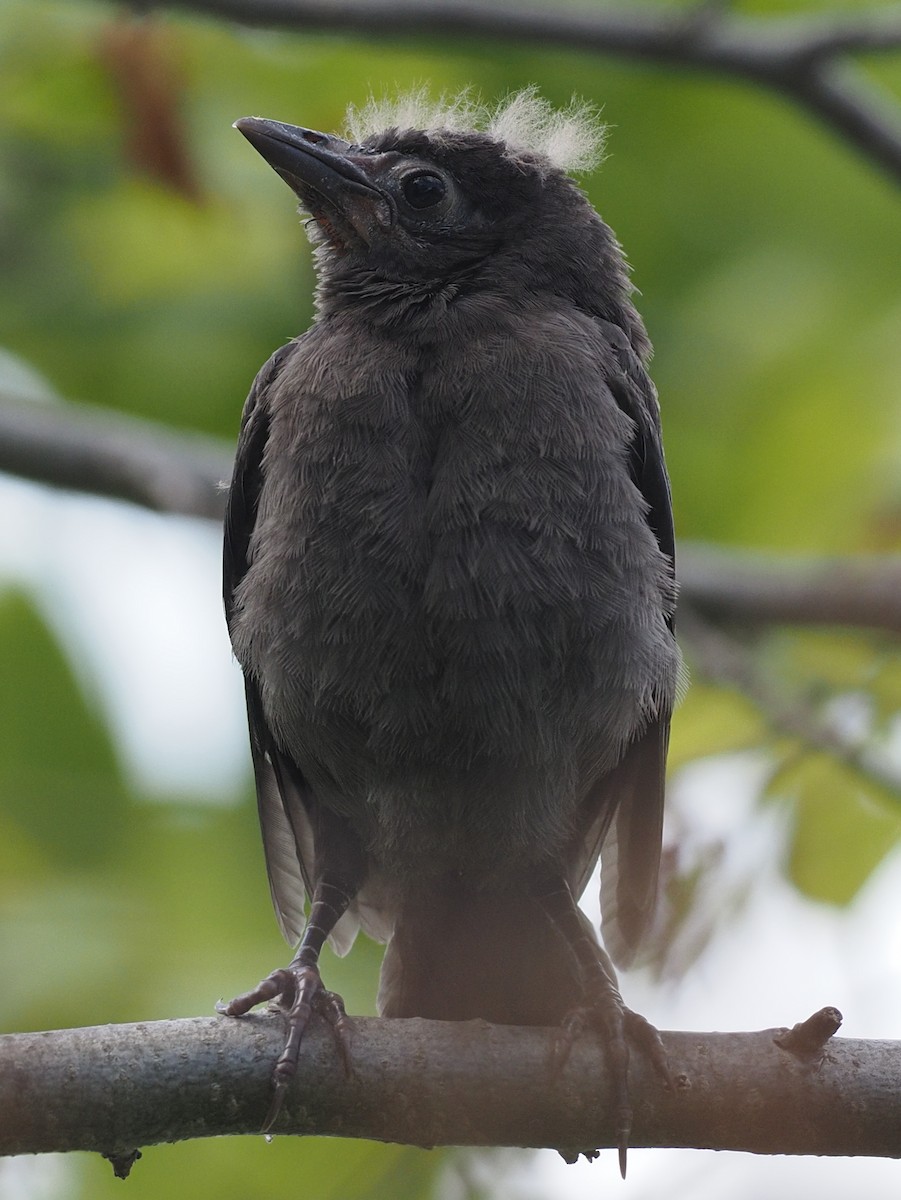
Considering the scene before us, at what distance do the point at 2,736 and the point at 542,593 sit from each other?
2790 mm

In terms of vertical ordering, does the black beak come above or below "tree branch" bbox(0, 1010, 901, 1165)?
above

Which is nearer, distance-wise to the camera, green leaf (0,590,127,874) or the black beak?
the black beak

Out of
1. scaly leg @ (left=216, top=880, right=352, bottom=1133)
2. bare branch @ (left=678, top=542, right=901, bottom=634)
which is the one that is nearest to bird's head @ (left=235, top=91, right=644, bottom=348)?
bare branch @ (left=678, top=542, right=901, bottom=634)

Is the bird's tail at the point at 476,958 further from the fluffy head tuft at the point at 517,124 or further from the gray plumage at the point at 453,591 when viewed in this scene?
the fluffy head tuft at the point at 517,124

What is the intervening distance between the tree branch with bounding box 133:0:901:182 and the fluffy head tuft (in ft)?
0.70

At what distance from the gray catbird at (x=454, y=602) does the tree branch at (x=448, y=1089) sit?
0.35 ft

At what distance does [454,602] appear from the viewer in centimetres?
376

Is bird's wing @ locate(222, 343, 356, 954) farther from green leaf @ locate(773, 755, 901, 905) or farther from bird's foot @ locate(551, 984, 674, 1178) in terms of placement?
green leaf @ locate(773, 755, 901, 905)

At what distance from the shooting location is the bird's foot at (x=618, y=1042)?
132 inches

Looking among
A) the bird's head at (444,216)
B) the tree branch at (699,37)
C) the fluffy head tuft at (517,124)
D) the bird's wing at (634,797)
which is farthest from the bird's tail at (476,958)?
the tree branch at (699,37)

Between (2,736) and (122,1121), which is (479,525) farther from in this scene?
(2,736)

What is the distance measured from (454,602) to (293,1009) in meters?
1.00

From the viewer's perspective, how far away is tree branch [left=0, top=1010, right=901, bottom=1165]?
300 cm

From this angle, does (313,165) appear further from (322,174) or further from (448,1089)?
(448,1089)
